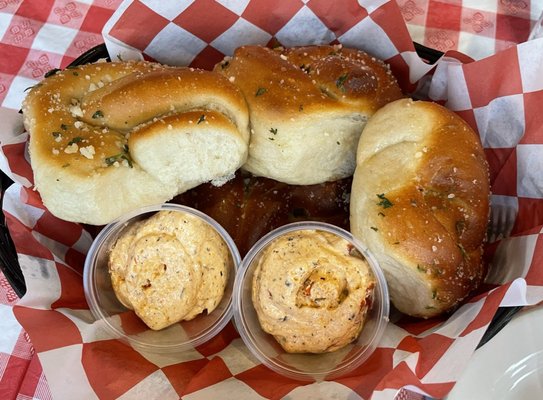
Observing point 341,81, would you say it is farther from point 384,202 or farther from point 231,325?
point 231,325

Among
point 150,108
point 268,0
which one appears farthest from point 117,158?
point 268,0

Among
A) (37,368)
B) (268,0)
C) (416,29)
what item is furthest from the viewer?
(416,29)

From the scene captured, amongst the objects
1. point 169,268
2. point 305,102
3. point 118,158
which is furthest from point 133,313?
point 305,102

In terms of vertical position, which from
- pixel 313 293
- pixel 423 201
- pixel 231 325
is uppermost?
pixel 423 201

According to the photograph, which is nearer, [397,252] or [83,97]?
[397,252]

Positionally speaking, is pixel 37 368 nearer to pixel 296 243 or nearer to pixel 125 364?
pixel 125 364

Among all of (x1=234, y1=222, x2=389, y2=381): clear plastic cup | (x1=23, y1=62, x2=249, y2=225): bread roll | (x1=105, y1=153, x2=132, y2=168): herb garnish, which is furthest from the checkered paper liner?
(x1=105, y1=153, x2=132, y2=168): herb garnish

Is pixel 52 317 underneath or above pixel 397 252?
underneath
